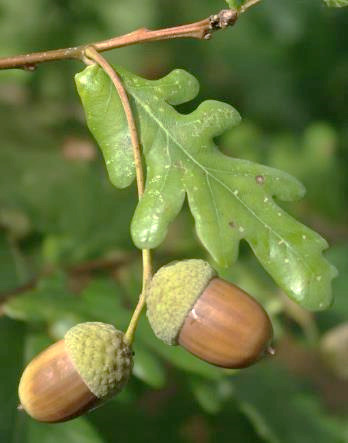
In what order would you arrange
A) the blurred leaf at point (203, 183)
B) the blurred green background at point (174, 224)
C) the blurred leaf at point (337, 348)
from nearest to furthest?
1. the blurred leaf at point (203, 183)
2. the blurred green background at point (174, 224)
3. the blurred leaf at point (337, 348)

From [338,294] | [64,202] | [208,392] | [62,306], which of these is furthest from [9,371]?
[338,294]

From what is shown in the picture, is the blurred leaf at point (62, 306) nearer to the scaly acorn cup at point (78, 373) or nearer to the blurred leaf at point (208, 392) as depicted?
the blurred leaf at point (208, 392)

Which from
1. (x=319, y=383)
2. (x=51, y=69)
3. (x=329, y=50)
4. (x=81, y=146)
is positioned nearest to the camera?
(x=81, y=146)

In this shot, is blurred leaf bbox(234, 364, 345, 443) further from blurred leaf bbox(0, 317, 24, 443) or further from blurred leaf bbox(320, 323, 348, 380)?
blurred leaf bbox(0, 317, 24, 443)

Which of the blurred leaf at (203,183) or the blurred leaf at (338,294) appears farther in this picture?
the blurred leaf at (338,294)

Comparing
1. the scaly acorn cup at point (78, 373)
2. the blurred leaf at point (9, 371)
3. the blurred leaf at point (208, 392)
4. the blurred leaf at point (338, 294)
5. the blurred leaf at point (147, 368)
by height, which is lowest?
the blurred leaf at point (338, 294)

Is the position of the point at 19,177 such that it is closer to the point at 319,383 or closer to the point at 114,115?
the point at 114,115

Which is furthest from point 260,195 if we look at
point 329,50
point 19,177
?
point 329,50

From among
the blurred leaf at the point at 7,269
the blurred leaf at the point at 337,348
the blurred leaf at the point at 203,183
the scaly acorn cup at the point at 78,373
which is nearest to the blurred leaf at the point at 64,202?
the blurred leaf at the point at 7,269
